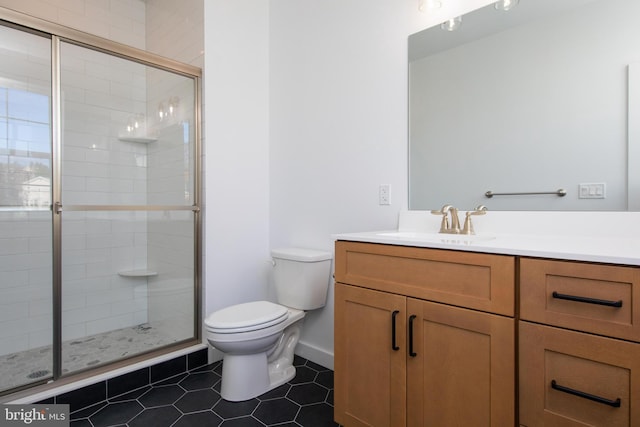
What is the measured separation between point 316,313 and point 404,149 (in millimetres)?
1175

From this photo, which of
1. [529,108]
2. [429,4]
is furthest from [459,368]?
[429,4]

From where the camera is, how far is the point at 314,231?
7.38ft

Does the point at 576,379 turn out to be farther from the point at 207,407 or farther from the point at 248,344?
the point at 207,407

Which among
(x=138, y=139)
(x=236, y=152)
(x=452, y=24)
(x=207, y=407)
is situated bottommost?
(x=207, y=407)

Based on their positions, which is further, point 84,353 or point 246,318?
point 84,353

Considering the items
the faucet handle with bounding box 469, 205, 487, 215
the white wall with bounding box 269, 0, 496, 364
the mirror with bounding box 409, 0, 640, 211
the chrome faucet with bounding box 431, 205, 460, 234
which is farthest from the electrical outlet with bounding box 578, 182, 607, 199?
the white wall with bounding box 269, 0, 496, 364

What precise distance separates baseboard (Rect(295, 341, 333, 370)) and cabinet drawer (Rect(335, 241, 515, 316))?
93cm

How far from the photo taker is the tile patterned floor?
1.59 meters

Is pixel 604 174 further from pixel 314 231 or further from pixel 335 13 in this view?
pixel 335 13

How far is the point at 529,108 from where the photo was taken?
144 centimetres

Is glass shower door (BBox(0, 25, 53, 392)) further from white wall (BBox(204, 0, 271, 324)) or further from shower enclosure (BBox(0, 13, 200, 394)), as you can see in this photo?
white wall (BBox(204, 0, 271, 324))

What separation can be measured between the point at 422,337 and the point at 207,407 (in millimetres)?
1197

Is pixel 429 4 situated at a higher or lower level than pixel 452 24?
higher

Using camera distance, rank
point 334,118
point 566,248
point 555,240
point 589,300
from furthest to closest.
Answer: point 334,118, point 555,240, point 566,248, point 589,300
